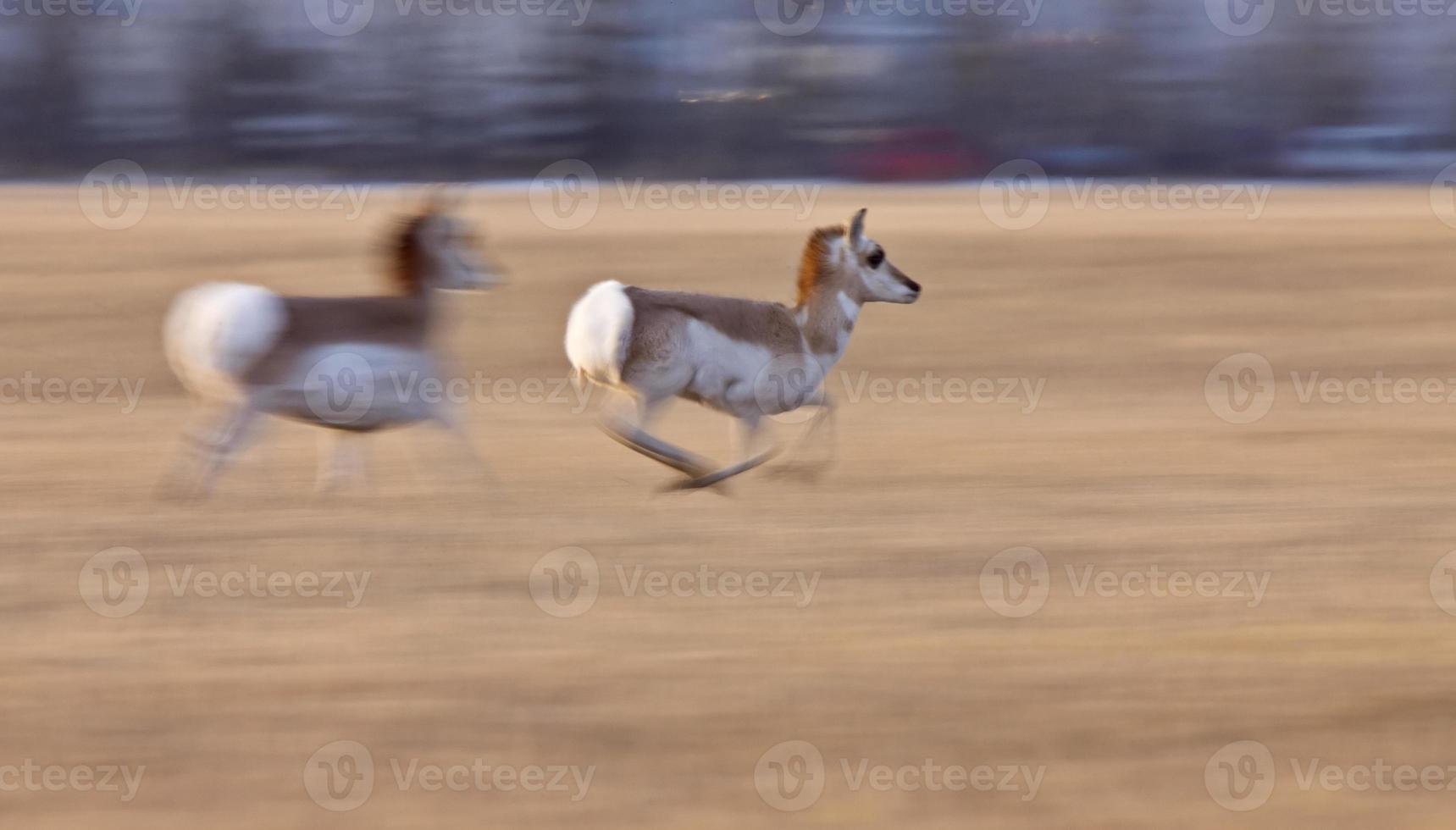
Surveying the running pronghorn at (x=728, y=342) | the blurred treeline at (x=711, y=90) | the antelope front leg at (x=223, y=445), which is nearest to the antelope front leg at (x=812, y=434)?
the running pronghorn at (x=728, y=342)

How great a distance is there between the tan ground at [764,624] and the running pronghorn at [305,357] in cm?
44

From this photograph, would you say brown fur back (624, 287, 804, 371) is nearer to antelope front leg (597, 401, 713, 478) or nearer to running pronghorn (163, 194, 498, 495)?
antelope front leg (597, 401, 713, 478)

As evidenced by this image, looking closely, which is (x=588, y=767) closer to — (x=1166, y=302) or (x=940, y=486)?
(x=940, y=486)

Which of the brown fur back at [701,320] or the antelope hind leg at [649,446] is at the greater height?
the brown fur back at [701,320]

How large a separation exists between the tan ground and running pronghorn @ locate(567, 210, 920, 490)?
0.42 m

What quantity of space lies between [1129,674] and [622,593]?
2006 mm

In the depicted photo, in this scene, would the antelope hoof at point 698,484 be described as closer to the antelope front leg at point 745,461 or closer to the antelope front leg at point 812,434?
the antelope front leg at point 745,461

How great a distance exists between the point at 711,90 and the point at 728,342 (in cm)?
3011

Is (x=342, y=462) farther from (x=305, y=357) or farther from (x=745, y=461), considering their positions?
(x=745, y=461)

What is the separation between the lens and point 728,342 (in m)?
9.34

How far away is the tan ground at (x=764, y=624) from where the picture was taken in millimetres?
5098

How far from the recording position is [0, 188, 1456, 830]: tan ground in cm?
510

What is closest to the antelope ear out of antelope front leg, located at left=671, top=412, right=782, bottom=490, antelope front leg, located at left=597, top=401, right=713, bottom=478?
antelope front leg, located at left=671, top=412, right=782, bottom=490

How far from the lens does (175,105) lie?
124 feet
